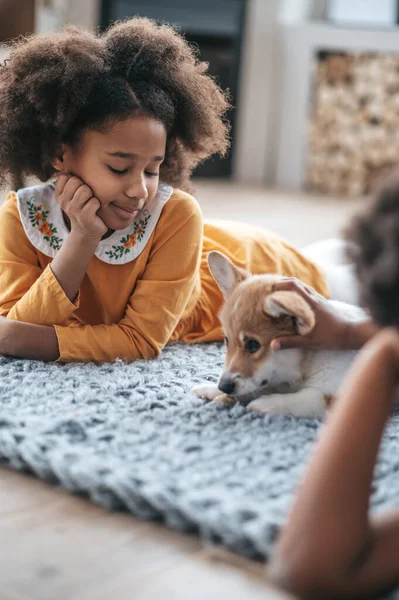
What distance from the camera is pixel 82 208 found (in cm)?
162

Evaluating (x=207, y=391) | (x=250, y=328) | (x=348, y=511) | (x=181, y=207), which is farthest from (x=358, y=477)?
(x=181, y=207)

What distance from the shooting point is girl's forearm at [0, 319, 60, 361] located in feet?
5.28

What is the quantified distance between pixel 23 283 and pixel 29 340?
0.52ft

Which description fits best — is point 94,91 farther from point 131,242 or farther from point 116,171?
point 131,242

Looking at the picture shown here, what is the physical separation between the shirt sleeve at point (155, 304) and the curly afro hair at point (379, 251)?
32.7 inches

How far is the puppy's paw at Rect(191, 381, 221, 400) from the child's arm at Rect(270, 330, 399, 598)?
569 mm

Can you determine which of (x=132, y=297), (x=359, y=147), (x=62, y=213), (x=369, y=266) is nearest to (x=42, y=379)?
(x=132, y=297)

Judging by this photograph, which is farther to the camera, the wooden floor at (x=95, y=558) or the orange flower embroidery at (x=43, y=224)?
the orange flower embroidery at (x=43, y=224)

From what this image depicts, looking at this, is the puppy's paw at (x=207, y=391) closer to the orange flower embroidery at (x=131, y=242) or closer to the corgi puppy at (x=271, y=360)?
the corgi puppy at (x=271, y=360)

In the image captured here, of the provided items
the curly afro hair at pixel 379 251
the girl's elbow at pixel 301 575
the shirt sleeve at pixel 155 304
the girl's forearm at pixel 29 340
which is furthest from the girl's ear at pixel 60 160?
the girl's elbow at pixel 301 575

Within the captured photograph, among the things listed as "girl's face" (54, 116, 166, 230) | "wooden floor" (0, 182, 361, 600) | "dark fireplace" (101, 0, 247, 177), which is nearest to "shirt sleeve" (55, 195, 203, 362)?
"girl's face" (54, 116, 166, 230)

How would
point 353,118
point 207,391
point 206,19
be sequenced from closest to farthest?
point 207,391, point 206,19, point 353,118

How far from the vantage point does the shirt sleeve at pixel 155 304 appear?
1643 millimetres

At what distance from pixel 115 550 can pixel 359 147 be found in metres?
4.64
